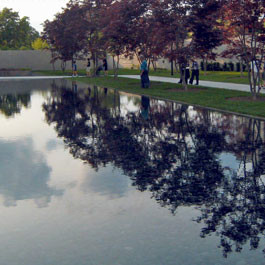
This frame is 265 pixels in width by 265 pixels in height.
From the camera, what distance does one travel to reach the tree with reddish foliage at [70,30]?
50500mm

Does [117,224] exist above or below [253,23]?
below

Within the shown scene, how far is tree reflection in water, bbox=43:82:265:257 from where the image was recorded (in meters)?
6.50

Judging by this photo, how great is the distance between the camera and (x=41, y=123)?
645 inches

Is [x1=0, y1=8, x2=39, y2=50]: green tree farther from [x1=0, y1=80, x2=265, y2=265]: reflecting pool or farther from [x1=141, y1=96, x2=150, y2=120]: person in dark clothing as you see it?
[x1=0, y1=80, x2=265, y2=265]: reflecting pool

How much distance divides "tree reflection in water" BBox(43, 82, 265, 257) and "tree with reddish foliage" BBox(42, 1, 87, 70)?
108 feet

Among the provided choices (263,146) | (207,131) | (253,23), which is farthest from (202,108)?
(263,146)

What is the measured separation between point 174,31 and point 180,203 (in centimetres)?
2194

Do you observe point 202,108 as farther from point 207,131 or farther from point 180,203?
point 180,203

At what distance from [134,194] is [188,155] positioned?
9.93 ft

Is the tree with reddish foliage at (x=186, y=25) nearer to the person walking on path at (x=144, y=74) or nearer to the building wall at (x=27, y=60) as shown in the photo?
the person walking on path at (x=144, y=74)

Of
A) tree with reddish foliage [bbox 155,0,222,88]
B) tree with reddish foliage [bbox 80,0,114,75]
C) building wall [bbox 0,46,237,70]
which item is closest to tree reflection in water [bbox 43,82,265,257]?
tree with reddish foliage [bbox 155,0,222,88]

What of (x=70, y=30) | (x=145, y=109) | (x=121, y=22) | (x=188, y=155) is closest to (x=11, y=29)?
(x=70, y=30)

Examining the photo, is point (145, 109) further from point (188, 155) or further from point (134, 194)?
point (134, 194)

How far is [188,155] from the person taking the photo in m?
10.3
